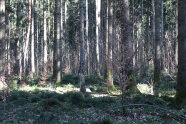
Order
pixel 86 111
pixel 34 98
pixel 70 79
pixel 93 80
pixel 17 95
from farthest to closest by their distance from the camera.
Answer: pixel 70 79, pixel 93 80, pixel 17 95, pixel 34 98, pixel 86 111

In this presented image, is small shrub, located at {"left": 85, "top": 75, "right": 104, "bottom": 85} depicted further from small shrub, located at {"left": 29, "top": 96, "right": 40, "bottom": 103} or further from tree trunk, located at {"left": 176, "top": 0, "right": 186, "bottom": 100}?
tree trunk, located at {"left": 176, "top": 0, "right": 186, "bottom": 100}

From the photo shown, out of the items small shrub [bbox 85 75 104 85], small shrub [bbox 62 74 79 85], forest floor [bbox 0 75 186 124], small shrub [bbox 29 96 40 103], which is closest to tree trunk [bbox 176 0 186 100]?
forest floor [bbox 0 75 186 124]

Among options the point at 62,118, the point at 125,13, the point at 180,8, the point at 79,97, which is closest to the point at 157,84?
the point at 125,13

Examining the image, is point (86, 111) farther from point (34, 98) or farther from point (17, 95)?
point (17, 95)

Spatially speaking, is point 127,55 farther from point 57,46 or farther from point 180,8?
point 57,46

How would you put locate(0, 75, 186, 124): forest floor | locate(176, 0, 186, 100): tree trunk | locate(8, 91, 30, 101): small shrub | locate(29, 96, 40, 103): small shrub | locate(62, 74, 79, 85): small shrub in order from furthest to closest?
1. locate(62, 74, 79, 85): small shrub
2. locate(8, 91, 30, 101): small shrub
3. locate(29, 96, 40, 103): small shrub
4. locate(176, 0, 186, 100): tree trunk
5. locate(0, 75, 186, 124): forest floor

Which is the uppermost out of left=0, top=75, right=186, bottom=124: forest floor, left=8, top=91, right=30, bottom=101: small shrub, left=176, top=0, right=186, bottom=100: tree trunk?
left=176, top=0, right=186, bottom=100: tree trunk

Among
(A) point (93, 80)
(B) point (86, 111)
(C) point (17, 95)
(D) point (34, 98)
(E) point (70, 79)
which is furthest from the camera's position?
(E) point (70, 79)

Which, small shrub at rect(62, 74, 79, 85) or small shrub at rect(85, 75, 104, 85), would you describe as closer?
small shrub at rect(85, 75, 104, 85)

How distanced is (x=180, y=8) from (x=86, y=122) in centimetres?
484

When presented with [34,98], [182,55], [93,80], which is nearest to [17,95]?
[34,98]

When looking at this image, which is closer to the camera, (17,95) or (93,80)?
(17,95)

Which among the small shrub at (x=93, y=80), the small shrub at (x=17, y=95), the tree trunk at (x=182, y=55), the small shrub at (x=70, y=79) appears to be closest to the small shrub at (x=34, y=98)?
the small shrub at (x=17, y=95)

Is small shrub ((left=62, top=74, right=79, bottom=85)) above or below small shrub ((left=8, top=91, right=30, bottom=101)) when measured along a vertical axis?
above
